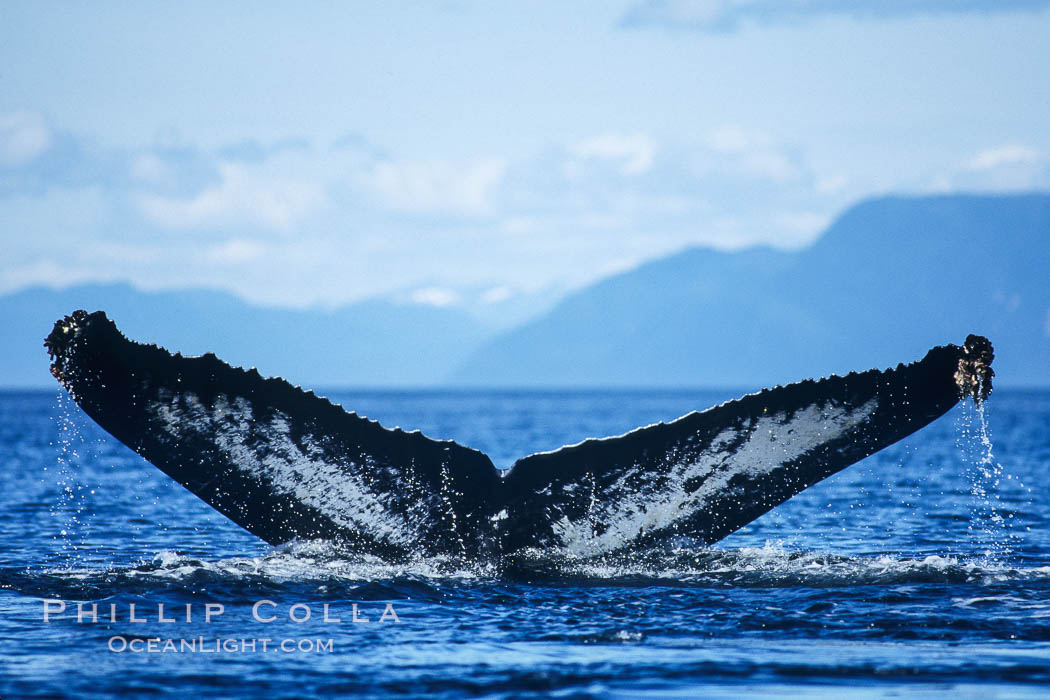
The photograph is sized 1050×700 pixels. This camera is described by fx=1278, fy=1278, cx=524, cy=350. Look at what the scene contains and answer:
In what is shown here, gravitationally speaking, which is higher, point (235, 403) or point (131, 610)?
point (235, 403)

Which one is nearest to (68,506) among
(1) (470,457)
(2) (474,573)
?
(2) (474,573)

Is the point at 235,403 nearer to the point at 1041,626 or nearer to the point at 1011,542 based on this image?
the point at 1041,626

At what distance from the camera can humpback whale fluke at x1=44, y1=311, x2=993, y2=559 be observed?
20.3 feet

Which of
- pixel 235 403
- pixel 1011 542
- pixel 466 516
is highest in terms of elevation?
pixel 235 403

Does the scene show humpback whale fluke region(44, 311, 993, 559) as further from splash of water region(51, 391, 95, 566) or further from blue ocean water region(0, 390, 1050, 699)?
splash of water region(51, 391, 95, 566)

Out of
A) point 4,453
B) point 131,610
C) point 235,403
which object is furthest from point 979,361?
point 4,453

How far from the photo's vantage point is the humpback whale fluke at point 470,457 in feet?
20.3

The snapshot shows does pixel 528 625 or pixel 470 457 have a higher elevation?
pixel 470 457

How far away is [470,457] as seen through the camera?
674cm

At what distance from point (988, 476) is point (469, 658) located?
18102 millimetres

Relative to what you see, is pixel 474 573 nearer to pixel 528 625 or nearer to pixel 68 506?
pixel 528 625

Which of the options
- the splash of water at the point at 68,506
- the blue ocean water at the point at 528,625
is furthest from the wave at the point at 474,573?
the splash of water at the point at 68,506

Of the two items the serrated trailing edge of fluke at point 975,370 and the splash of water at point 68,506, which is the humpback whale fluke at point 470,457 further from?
the splash of water at point 68,506

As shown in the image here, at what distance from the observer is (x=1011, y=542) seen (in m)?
11.9
